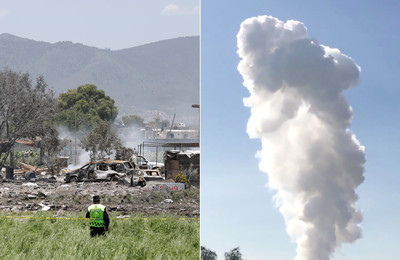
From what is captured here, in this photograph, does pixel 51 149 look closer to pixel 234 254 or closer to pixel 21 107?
pixel 21 107

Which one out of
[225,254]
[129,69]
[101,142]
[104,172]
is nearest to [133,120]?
[129,69]

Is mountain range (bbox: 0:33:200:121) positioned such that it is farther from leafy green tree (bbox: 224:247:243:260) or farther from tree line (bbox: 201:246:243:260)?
leafy green tree (bbox: 224:247:243:260)

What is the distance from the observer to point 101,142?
2284cm

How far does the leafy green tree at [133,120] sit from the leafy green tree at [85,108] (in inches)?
18.5

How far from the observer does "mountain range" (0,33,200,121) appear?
25.1m

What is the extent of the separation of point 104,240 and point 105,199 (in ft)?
22.0

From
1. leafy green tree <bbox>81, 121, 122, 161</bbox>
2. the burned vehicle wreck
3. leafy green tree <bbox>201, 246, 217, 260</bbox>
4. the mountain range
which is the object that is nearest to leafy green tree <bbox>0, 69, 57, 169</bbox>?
the mountain range

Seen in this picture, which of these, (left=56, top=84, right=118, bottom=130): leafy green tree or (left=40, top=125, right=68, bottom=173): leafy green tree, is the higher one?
(left=56, top=84, right=118, bottom=130): leafy green tree

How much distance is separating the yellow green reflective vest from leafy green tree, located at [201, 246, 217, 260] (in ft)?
5.23

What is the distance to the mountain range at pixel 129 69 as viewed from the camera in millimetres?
25109

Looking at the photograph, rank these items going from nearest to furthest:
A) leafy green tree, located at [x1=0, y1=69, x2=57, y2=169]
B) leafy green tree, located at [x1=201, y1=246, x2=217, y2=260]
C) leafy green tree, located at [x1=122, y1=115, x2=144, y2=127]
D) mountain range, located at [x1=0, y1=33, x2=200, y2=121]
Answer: leafy green tree, located at [x1=201, y1=246, x2=217, y2=260] < leafy green tree, located at [x1=0, y1=69, x2=57, y2=169] < mountain range, located at [x1=0, y1=33, x2=200, y2=121] < leafy green tree, located at [x1=122, y1=115, x2=144, y2=127]

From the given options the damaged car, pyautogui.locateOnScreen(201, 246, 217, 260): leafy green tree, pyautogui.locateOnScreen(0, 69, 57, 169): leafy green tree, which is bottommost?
pyautogui.locateOnScreen(201, 246, 217, 260): leafy green tree

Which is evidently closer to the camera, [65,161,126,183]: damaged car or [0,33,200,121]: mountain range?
[65,161,126,183]: damaged car

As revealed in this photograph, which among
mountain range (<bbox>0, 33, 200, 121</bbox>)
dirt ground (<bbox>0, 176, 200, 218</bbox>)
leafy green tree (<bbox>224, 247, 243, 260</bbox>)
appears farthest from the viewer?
mountain range (<bbox>0, 33, 200, 121</bbox>)
